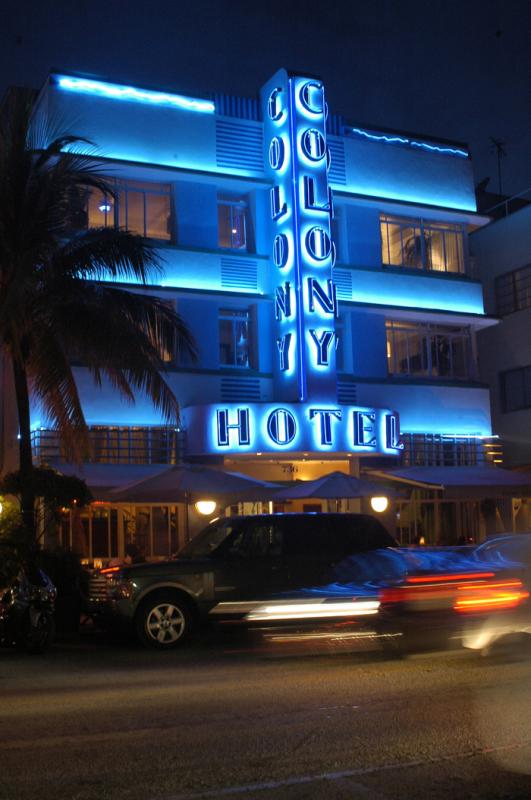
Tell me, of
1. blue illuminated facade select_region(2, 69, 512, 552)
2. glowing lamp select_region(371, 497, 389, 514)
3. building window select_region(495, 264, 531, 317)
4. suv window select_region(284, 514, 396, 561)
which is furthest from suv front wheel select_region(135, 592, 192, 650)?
building window select_region(495, 264, 531, 317)

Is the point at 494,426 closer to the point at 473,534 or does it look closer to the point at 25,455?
the point at 473,534

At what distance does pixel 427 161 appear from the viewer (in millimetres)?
27969

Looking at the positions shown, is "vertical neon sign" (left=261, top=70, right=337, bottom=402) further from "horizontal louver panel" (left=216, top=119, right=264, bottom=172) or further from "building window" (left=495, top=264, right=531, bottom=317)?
"building window" (left=495, top=264, right=531, bottom=317)

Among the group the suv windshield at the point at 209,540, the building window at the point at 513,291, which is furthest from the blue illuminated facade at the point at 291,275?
the suv windshield at the point at 209,540

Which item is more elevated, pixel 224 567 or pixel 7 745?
pixel 224 567

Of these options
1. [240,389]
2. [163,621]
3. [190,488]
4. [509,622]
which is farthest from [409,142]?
[509,622]

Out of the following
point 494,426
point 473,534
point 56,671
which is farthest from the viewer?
point 494,426

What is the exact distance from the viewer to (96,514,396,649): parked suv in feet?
45.7

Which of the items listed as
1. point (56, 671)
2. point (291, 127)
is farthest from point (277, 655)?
point (291, 127)

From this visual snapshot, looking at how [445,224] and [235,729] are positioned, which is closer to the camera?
[235,729]

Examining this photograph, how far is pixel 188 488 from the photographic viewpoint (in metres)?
18.1

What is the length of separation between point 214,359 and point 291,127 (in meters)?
6.15

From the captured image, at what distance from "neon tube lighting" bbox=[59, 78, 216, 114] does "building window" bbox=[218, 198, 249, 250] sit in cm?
247

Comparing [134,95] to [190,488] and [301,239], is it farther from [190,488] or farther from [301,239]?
[190,488]
